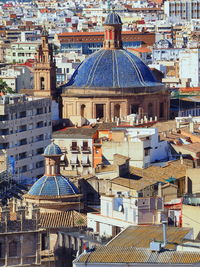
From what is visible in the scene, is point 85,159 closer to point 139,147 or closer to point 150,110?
point 139,147

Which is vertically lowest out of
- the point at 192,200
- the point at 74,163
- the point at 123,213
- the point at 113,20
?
the point at 74,163

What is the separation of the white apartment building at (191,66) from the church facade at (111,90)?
144 ft

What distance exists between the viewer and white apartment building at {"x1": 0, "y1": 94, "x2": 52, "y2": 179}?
7625cm

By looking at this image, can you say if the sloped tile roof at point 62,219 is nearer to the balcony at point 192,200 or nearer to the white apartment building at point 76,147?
the balcony at point 192,200

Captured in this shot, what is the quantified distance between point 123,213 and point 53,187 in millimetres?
6637

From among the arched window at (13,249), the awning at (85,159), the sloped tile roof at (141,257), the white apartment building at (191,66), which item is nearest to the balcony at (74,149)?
the awning at (85,159)

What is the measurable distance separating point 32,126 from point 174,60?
279 feet

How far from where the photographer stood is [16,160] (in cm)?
7619

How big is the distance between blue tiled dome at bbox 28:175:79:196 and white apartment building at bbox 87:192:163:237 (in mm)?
4267

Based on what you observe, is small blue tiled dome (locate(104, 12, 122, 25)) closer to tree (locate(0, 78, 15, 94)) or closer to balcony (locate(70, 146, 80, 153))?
tree (locate(0, 78, 15, 94))

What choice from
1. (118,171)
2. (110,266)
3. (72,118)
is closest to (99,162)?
(118,171)

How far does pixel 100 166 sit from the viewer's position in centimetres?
6725

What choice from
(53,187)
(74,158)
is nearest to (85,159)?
(74,158)

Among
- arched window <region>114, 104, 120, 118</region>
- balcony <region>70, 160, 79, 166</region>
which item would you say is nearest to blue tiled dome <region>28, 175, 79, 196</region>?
balcony <region>70, 160, 79, 166</region>
